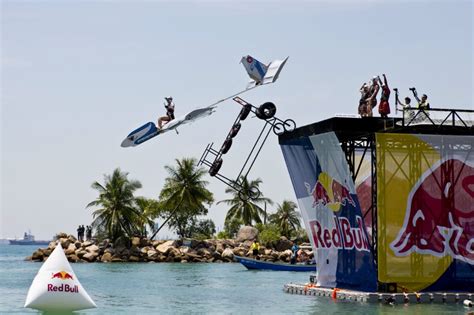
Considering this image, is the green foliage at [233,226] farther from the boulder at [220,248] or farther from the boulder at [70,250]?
the boulder at [70,250]

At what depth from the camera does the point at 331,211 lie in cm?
3120

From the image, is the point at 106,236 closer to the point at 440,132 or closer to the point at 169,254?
the point at 169,254

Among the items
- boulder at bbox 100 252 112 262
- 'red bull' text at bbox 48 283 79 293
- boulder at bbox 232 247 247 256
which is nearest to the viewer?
'red bull' text at bbox 48 283 79 293

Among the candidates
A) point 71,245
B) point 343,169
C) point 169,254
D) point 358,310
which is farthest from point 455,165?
point 71,245

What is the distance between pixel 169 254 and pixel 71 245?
842 cm

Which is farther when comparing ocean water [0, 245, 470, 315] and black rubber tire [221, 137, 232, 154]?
black rubber tire [221, 137, 232, 154]

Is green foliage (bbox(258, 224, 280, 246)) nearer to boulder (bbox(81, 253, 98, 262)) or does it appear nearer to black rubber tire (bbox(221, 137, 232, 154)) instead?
boulder (bbox(81, 253, 98, 262))

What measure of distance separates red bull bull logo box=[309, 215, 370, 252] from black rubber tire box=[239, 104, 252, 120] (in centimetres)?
410

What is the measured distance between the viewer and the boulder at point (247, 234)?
260 ft

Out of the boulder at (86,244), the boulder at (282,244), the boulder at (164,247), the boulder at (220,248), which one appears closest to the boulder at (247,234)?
the boulder at (220,248)

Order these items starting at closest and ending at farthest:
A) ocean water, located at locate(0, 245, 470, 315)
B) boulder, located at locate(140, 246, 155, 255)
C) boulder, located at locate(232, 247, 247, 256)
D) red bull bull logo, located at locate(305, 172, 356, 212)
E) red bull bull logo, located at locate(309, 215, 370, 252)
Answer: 1. ocean water, located at locate(0, 245, 470, 315)
2. red bull bull logo, located at locate(309, 215, 370, 252)
3. red bull bull logo, located at locate(305, 172, 356, 212)
4. boulder, located at locate(232, 247, 247, 256)
5. boulder, located at locate(140, 246, 155, 255)

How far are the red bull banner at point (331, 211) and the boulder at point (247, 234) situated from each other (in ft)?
152

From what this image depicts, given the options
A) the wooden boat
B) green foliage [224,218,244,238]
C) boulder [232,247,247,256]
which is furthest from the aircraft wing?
green foliage [224,218,244,238]

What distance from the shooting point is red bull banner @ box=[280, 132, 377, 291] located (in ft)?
97.9
